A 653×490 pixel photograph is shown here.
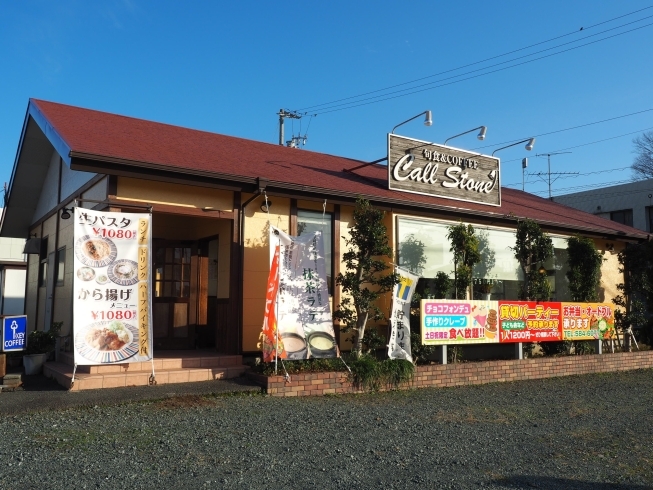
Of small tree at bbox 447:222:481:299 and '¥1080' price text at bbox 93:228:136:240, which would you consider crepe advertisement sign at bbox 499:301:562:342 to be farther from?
'¥1080' price text at bbox 93:228:136:240

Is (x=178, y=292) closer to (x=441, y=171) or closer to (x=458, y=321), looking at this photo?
(x=458, y=321)

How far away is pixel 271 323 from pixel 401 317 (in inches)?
93.3

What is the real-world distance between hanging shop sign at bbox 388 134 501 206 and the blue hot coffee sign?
6.92m

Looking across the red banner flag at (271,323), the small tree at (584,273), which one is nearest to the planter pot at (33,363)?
the red banner flag at (271,323)

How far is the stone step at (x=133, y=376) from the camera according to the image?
7.68 metres

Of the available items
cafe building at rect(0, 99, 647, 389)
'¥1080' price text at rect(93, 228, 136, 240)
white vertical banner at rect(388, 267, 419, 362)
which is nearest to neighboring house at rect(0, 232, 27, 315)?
cafe building at rect(0, 99, 647, 389)

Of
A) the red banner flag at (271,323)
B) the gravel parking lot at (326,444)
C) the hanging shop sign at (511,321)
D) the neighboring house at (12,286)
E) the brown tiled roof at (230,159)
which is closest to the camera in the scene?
the gravel parking lot at (326,444)

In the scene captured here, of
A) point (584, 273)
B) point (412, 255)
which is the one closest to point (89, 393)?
point (412, 255)

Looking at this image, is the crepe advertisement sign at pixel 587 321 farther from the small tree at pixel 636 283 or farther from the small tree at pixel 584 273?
the small tree at pixel 636 283

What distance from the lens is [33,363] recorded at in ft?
30.7

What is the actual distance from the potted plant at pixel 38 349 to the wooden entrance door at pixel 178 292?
66.6 inches

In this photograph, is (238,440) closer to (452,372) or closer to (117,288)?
(117,288)

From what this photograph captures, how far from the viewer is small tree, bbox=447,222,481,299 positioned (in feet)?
35.9

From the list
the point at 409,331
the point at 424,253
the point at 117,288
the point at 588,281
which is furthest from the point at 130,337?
the point at 588,281
